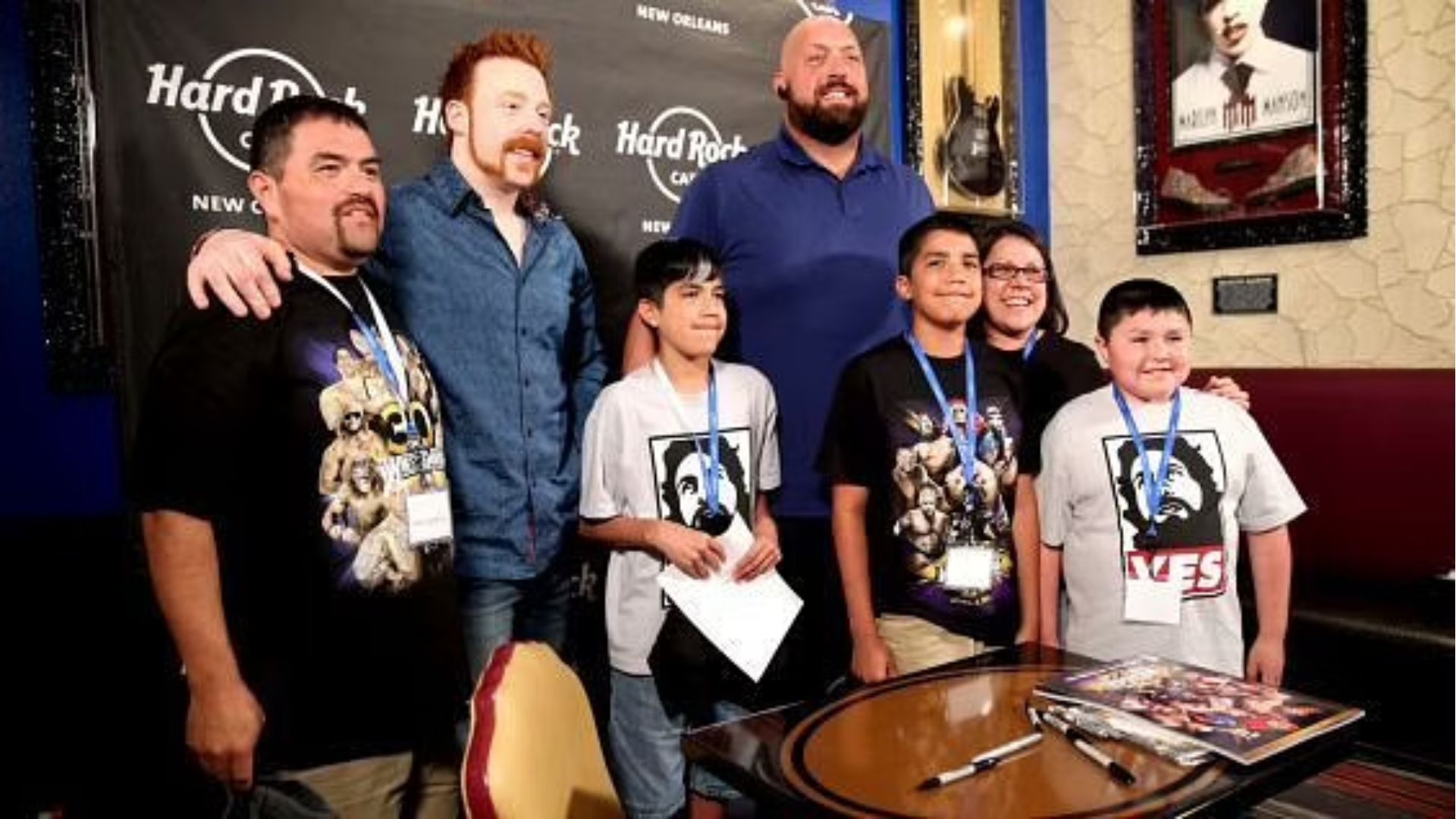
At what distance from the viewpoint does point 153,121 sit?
2.21 metres

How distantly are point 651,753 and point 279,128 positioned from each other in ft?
4.08

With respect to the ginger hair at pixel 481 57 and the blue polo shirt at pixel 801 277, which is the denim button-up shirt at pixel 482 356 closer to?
the ginger hair at pixel 481 57

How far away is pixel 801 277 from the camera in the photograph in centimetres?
229

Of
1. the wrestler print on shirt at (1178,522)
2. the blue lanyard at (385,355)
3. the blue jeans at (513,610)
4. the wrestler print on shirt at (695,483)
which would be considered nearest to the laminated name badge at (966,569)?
the wrestler print on shirt at (1178,522)

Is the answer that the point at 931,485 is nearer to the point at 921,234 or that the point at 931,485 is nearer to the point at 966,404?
the point at 966,404

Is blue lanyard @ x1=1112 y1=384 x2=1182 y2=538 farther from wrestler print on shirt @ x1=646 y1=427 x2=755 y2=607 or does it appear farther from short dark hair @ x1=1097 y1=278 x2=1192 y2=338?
wrestler print on shirt @ x1=646 y1=427 x2=755 y2=607

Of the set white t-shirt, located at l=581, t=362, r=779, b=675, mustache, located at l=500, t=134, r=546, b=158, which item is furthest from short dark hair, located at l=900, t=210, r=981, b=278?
mustache, located at l=500, t=134, r=546, b=158

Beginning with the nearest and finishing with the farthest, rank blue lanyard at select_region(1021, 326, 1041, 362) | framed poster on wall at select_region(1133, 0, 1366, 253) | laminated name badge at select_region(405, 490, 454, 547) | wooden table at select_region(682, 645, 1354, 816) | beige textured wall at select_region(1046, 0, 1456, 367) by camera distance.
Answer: wooden table at select_region(682, 645, 1354, 816) < laminated name badge at select_region(405, 490, 454, 547) < blue lanyard at select_region(1021, 326, 1041, 362) < beige textured wall at select_region(1046, 0, 1456, 367) < framed poster on wall at select_region(1133, 0, 1366, 253)

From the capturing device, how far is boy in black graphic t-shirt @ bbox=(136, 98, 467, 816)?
144 centimetres

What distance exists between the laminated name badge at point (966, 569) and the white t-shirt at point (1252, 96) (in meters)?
2.34

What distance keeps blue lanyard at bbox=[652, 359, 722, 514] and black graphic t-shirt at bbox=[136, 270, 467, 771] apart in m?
0.55

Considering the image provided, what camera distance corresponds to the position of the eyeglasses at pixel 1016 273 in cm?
221

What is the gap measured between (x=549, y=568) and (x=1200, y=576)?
1173mm

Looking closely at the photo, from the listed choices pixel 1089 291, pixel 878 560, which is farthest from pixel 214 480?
pixel 1089 291
